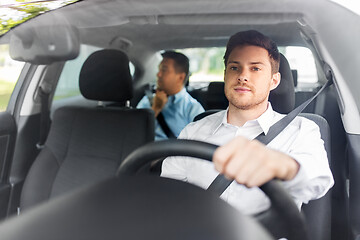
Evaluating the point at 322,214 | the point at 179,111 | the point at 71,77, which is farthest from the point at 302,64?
the point at 71,77

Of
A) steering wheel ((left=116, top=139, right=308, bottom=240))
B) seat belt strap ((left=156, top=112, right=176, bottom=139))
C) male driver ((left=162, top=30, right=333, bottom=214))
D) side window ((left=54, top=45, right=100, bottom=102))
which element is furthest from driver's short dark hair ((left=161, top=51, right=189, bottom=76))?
steering wheel ((left=116, top=139, right=308, bottom=240))

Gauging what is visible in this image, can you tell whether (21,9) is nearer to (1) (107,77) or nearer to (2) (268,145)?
(1) (107,77)

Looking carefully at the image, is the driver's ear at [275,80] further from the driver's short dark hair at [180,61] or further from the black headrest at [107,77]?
the black headrest at [107,77]

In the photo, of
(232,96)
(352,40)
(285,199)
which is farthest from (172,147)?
(352,40)

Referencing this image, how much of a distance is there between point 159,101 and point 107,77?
354mm

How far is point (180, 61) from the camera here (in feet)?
5.65

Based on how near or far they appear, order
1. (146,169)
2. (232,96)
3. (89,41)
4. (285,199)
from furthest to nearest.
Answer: (89,41) < (232,96) < (146,169) < (285,199)

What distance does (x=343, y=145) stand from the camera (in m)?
1.13

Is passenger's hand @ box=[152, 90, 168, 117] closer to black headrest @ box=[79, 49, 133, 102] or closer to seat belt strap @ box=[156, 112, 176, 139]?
seat belt strap @ box=[156, 112, 176, 139]

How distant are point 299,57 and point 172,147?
0.63 meters

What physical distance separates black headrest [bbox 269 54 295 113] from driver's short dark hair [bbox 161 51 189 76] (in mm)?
597

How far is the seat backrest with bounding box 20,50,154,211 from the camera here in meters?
1.63

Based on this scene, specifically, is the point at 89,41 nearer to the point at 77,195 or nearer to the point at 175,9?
the point at 175,9

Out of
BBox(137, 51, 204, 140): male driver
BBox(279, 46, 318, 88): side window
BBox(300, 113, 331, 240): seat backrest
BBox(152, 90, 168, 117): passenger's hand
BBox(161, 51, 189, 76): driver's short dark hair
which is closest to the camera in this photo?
BBox(300, 113, 331, 240): seat backrest
